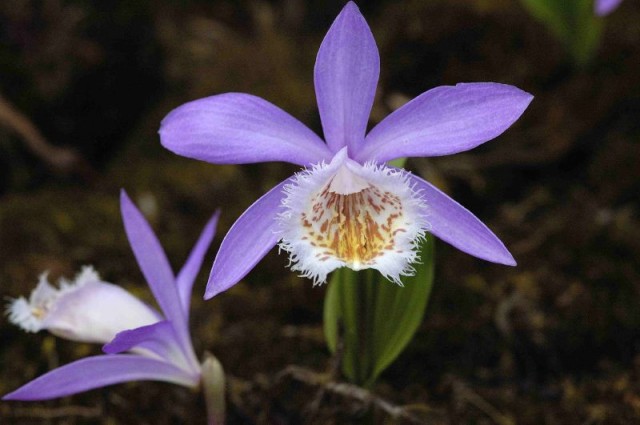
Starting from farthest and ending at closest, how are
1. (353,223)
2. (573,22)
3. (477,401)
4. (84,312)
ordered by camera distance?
1. (573,22)
2. (477,401)
3. (84,312)
4. (353,223)

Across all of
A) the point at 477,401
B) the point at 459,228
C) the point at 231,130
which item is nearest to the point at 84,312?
the point at 231,130

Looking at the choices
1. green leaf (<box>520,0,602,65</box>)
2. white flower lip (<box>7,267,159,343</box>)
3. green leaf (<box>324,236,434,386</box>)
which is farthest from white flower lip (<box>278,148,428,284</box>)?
green leaf (<box>520,0,602,65</box>)

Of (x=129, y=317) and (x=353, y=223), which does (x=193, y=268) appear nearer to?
(x=129, y=317)

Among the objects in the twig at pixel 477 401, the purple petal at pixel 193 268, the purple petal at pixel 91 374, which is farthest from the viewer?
the twig at pixel 477 401

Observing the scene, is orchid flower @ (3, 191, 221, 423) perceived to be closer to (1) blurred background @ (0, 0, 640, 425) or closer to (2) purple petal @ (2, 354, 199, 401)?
(2) purple petal @ (2, 354, 199, 401)

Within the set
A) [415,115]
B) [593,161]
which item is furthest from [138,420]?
[593,161]

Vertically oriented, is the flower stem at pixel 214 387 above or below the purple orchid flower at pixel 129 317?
below

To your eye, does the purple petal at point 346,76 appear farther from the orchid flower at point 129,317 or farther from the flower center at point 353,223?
the orchid flower at point 129,317

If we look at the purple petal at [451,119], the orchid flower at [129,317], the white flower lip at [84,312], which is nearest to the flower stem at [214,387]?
the orchid flower at [129,317]
